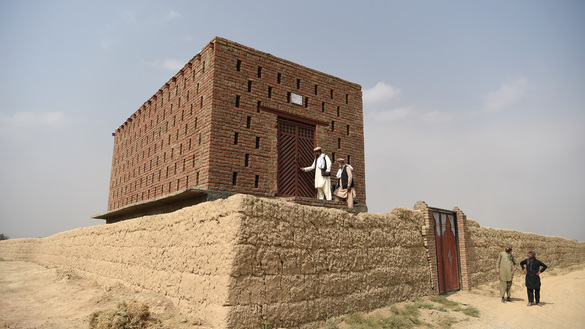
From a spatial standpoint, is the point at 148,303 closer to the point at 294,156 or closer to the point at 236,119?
the point at 236,119

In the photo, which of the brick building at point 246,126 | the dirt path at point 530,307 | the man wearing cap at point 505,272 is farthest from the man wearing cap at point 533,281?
the brick building at point 246,126

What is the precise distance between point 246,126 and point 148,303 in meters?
6.19

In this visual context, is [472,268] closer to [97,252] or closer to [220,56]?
[220,56]

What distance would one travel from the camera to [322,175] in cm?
1180

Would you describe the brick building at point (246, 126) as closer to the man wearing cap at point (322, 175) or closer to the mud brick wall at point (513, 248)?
the man wearing cap at point (322, 175)

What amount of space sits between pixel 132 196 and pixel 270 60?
9.33 meters

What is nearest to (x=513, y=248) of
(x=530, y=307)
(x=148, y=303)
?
(x=530, y=307)

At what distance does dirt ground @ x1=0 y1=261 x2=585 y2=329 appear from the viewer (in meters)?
6.72

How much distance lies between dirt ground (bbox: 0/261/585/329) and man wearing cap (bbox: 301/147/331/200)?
4.68m

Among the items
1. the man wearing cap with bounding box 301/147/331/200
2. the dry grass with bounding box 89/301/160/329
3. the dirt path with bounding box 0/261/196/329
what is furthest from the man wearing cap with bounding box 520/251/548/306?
the dry grass with bounding box 89/301/160/329

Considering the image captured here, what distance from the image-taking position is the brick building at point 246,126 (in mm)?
11062

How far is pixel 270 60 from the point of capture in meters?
12.5

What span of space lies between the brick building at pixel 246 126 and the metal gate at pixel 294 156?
34 millimetres

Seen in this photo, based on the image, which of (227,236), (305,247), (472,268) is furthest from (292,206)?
(472,268)
